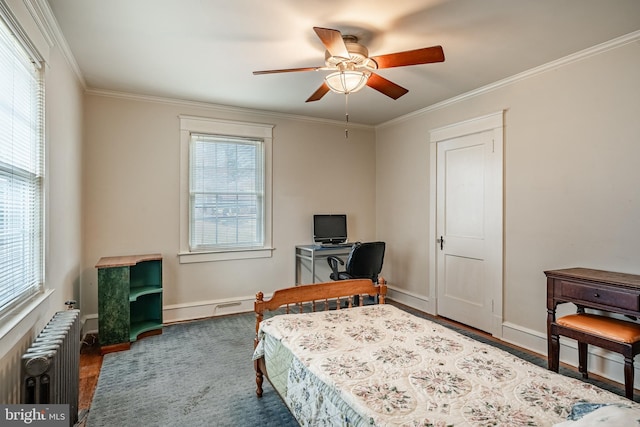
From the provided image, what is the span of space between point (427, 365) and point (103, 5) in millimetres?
2783

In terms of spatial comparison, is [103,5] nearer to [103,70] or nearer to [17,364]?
[103,70]

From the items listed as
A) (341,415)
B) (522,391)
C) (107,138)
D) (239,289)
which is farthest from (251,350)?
(107,138)

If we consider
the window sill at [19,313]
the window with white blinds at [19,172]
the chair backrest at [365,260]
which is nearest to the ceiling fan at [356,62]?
the window with white blinds at [19,172]

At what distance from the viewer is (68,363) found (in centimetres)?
193

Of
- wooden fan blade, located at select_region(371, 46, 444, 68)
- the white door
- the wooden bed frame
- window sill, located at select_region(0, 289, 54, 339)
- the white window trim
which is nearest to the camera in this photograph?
window sill, located at select_region(0, 289, 54, 339)

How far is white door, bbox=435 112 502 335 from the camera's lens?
3.51 metres

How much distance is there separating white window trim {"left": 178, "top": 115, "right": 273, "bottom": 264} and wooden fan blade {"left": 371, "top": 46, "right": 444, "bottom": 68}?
2409 millimetres

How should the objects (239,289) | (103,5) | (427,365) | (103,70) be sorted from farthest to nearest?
(239,289) → (103,70) → (103,5) → (427,365)

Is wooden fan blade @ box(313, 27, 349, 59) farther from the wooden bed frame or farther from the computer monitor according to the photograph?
the computer monitor

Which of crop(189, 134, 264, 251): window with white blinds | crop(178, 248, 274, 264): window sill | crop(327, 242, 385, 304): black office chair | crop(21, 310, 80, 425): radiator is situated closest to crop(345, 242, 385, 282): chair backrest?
crop(327, 242, 385, 304): black office chair

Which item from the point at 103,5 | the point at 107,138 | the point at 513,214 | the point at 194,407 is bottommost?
the point at 194,407

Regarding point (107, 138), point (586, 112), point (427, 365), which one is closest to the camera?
point (427, 365)

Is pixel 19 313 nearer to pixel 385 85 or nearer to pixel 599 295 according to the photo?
pixel 385 85

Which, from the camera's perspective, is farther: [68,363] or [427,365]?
[68,363]
